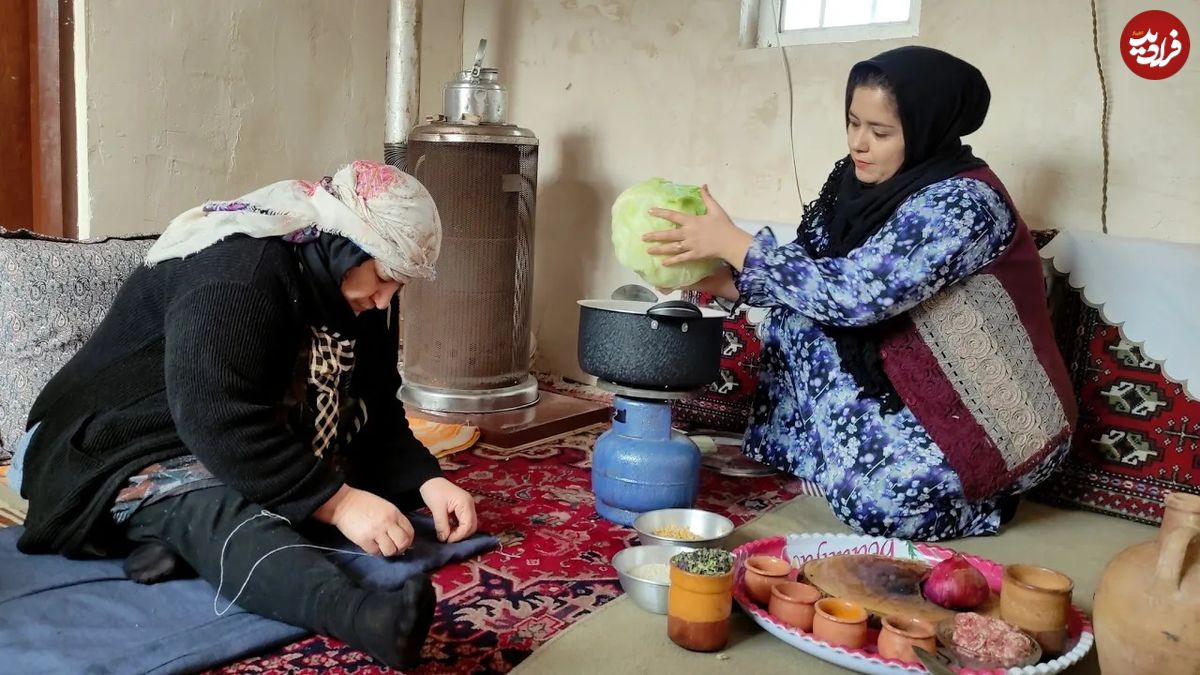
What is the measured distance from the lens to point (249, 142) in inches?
124

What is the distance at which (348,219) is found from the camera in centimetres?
162

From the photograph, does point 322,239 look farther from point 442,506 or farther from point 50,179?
point 50,179

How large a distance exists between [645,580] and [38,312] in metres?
1.41

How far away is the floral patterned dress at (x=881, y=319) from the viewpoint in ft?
6.43

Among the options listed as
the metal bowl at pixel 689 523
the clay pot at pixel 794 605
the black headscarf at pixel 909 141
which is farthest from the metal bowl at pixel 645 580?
the black headscarf at pixel 909 141

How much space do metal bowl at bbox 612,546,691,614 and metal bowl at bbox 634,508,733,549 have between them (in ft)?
0.20

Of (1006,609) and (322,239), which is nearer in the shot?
(1006,609)

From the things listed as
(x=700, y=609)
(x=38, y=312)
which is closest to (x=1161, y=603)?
(x=700, y=609)

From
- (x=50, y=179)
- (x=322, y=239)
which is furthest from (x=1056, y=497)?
(x=50, y=179)

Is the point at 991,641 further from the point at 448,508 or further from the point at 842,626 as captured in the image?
the point at 448,508

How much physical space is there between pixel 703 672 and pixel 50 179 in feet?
7.82

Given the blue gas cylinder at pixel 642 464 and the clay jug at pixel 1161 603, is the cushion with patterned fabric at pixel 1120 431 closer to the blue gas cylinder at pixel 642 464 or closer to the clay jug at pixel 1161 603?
the blue gas cylinder at pixel 642 464

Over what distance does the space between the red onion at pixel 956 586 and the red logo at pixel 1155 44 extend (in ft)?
5.03

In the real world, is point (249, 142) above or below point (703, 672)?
above
